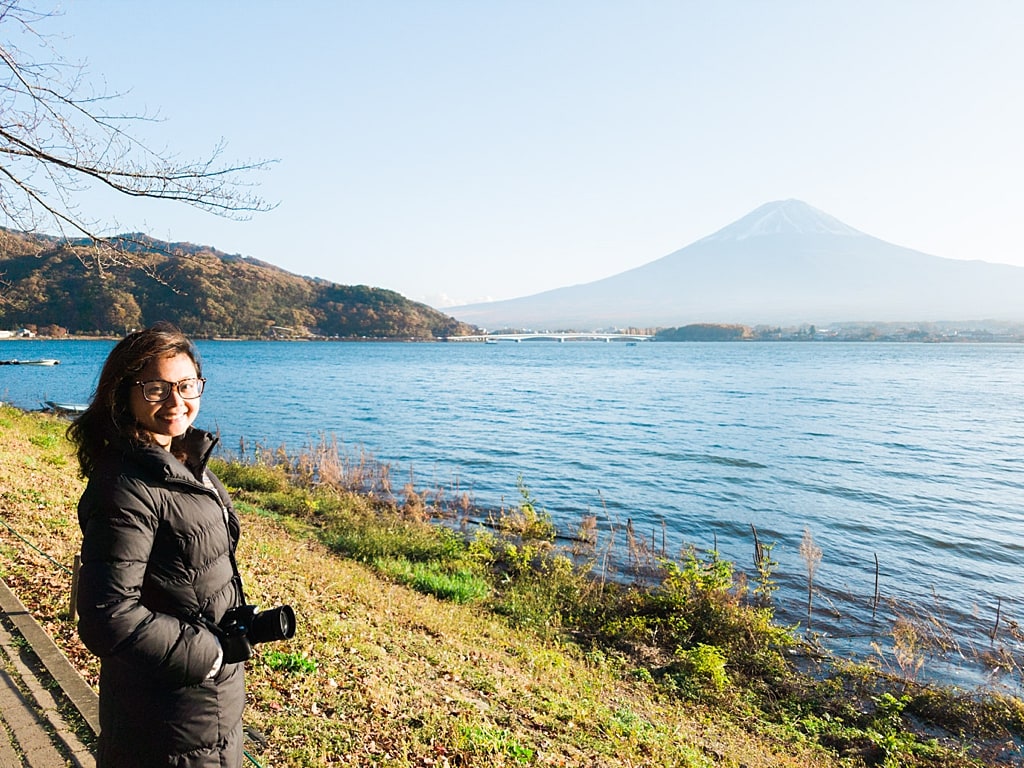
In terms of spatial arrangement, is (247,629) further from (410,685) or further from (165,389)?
(410,685)

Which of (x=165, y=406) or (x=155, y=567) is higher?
(x=165, y=406)

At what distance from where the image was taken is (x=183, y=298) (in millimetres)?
34906

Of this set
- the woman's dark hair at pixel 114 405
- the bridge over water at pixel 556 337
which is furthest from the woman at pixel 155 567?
the bridge over water at pixel 556 337

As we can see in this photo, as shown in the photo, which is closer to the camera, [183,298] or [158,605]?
[158,605]

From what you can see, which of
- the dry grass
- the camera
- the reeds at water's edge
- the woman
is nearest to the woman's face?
the woman

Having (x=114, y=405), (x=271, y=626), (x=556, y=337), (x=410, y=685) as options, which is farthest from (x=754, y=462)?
(x=556, y=337)

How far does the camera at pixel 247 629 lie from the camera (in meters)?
2.19

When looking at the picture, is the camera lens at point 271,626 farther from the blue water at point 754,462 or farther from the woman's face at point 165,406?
the blue water at point 754,462

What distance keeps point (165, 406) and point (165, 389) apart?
59 millimetres

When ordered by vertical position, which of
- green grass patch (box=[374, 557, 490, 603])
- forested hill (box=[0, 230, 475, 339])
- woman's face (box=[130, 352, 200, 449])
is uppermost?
forested hill (box=[0, 230, 475, 339])

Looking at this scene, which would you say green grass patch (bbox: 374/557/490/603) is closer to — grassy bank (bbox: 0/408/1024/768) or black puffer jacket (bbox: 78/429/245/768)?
grassy bank (bbox: 0/408/1024/768)

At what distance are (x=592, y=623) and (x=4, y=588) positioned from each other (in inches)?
257

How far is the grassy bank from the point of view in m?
4.38

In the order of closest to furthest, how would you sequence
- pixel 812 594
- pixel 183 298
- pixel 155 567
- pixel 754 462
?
pixel 155 567 < pixel 812 594 < pixel 754 462 < pixel 183 298
